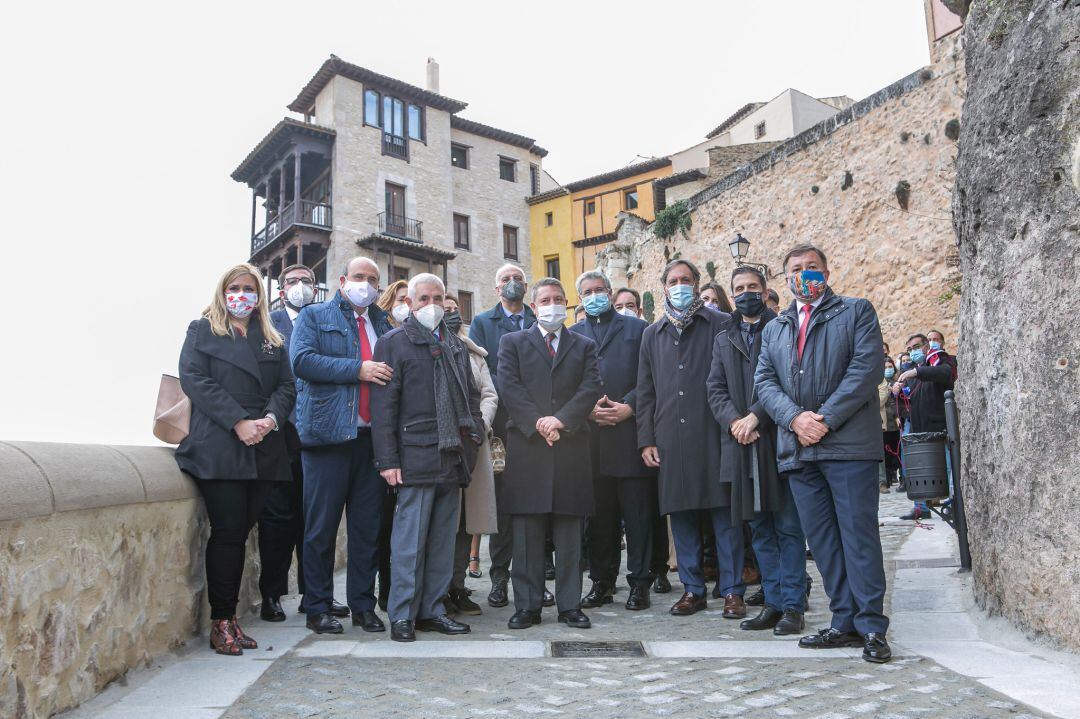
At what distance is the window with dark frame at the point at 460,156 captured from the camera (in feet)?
110

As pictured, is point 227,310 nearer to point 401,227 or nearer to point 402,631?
point 402,631

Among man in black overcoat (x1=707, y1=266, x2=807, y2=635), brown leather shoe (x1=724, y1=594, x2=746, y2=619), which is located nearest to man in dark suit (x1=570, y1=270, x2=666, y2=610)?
brown leather shoe (x1=724, y1=594, x2=746, y2=619)

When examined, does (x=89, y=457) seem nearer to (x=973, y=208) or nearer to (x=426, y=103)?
(x=973, y=208)

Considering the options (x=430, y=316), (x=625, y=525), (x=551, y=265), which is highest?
(x=551, y=265)

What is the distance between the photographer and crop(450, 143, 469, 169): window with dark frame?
33531mm

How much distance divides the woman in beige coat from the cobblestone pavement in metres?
0.67

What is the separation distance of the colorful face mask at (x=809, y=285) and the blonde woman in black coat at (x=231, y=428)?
258 cm

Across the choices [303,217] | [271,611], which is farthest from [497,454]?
[303,217]

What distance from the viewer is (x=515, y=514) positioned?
4.40 meters

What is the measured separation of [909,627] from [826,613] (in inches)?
19.1

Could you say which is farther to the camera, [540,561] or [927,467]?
[927,467]

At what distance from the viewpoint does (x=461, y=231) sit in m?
33.0

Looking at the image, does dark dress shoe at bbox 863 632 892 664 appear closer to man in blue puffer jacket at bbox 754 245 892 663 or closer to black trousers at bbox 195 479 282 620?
man in blue puffer jacket at bbox 754 245 892 663

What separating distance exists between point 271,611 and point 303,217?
84.1 feet
